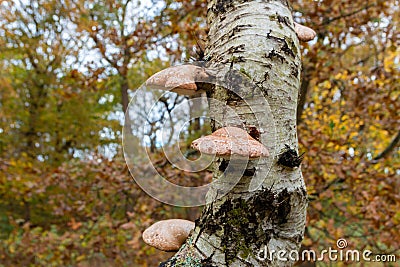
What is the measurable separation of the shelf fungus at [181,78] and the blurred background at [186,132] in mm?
159

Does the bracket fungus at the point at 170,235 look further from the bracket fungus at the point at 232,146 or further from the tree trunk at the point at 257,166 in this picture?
the bracket fungus at the point at 232,146

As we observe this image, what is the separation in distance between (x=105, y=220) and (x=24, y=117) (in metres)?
4.74

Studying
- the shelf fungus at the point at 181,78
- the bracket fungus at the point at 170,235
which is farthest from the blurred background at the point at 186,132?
the bracket fungus at the point at 170,235

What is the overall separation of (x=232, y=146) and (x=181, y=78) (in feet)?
0.78

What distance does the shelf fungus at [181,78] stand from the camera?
38.3 inches

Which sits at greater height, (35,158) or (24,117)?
(24,117)

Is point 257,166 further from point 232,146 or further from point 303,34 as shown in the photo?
point 303,34

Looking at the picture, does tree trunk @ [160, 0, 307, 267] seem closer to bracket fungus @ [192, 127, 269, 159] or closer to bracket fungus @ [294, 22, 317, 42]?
bracket fungus @ [192, 127, 269, 159]

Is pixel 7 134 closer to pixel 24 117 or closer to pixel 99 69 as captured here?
pixel 24 117

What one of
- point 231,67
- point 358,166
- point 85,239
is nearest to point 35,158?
point 85,239

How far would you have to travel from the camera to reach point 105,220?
484cm

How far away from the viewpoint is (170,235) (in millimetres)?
1089

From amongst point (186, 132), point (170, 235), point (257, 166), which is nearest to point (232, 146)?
point (257, 166)

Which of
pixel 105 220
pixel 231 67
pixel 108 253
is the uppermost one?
pixel 231 67
